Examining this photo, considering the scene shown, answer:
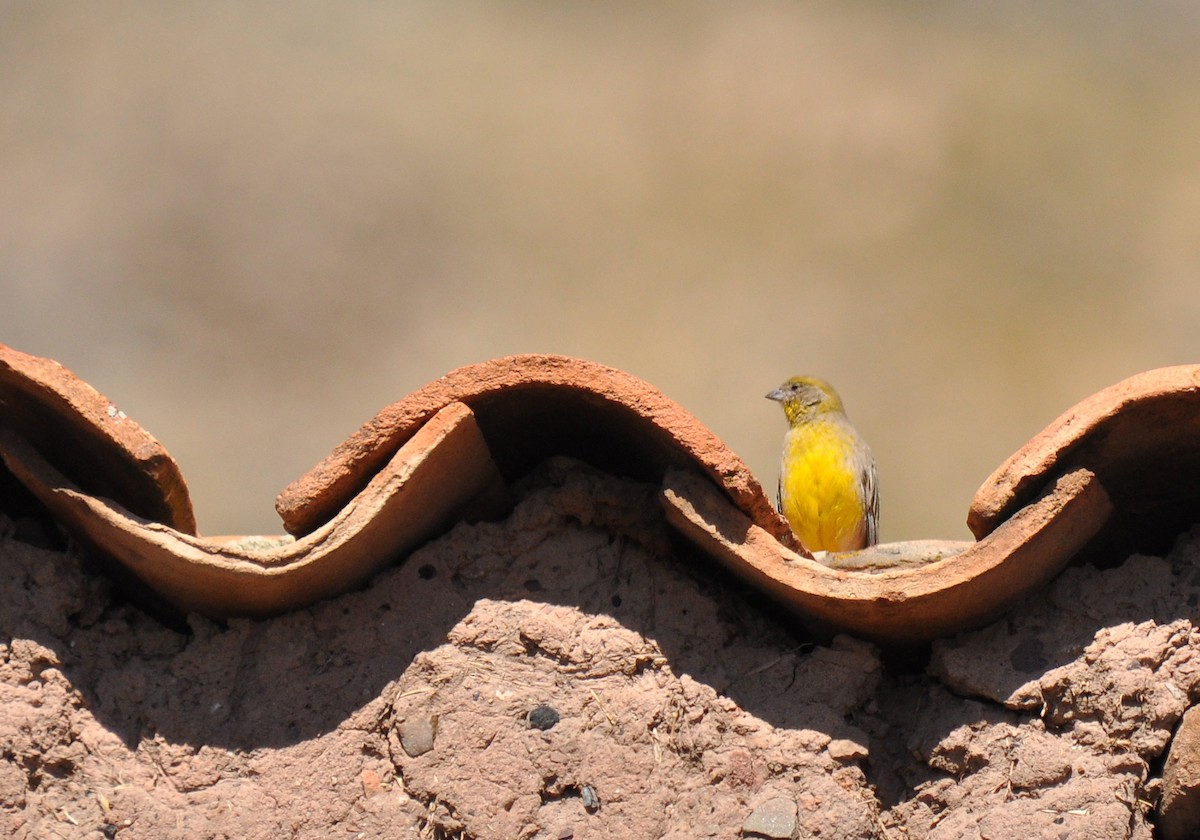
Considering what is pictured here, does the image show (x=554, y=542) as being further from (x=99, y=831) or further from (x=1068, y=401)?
(x=1068, y=401)

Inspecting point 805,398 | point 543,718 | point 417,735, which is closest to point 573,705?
point 543,718

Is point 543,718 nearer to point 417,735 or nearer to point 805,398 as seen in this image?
point 417,735

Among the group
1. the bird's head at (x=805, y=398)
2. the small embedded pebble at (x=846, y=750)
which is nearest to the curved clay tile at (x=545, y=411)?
the small embedded pebble at (x=846, y=750)

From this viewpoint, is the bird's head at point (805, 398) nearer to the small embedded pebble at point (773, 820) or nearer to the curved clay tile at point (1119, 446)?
the curved clay tile at point (1119, 446)

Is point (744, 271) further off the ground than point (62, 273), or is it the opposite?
point (744, 271)

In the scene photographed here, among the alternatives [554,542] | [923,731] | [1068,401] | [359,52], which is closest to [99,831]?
[554,542]

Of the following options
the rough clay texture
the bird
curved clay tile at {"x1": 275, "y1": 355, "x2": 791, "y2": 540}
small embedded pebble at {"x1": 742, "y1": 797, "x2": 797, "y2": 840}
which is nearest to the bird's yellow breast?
the bird

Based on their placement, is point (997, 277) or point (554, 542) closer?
point (554, 542)

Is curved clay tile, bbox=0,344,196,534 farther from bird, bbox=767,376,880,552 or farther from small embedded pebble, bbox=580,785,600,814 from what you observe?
bird, bbox=767,376,880,552
